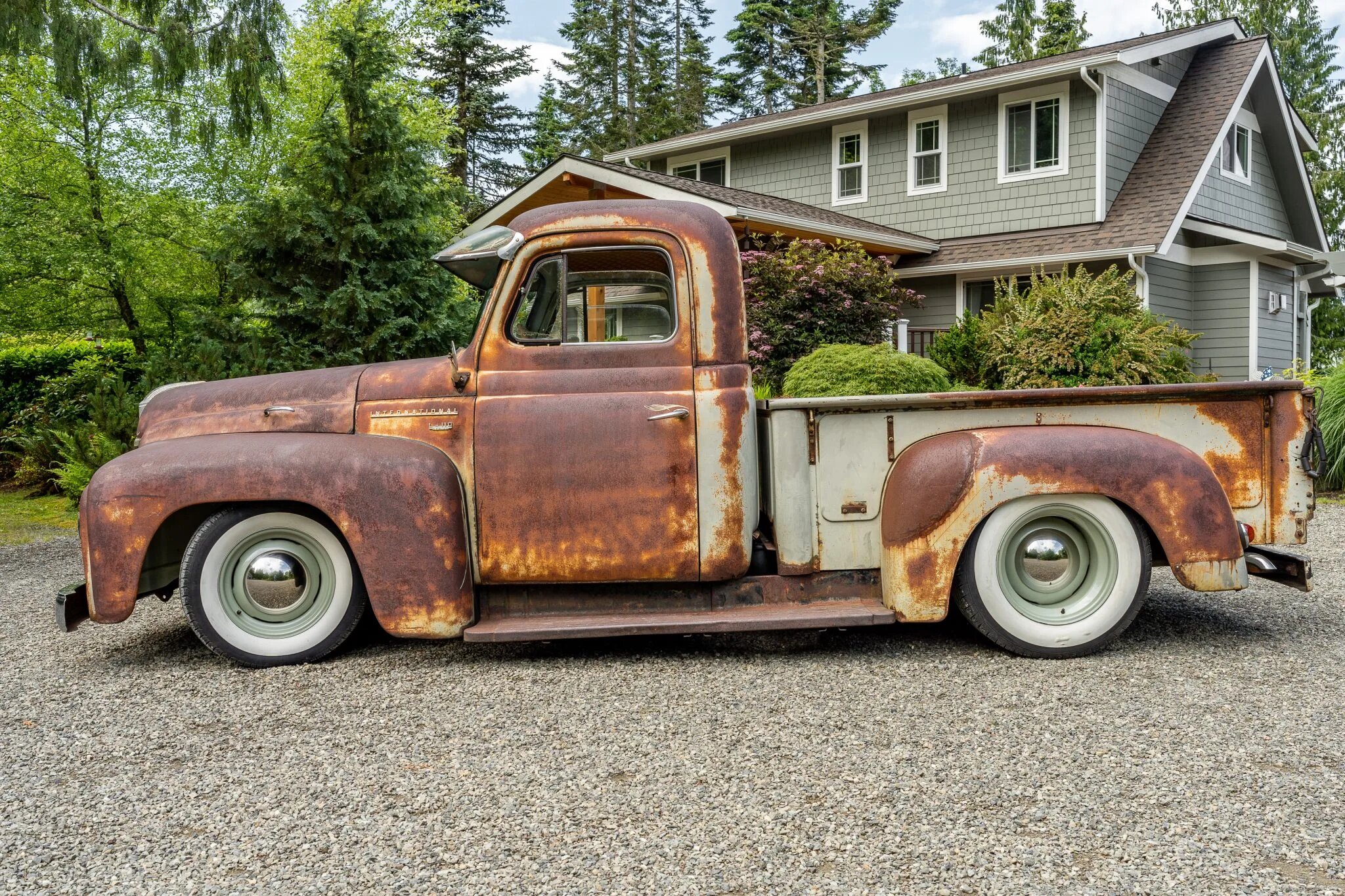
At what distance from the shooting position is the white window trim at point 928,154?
18.0 metres

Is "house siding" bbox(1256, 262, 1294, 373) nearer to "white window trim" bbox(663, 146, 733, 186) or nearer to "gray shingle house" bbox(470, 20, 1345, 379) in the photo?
"gray shingle house" bbox(470, 20, 1345, 379)

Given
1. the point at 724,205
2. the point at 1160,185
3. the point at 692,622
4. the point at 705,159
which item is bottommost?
the point at 692,622

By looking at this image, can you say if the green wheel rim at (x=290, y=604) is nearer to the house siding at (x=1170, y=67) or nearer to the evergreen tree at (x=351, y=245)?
the evergreen tree at (x=351, y=245)

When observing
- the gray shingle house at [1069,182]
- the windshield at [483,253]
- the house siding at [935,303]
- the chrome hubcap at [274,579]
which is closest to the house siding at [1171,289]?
the gray shingle house at [1069,182]

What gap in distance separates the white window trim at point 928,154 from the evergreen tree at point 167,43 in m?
12.2

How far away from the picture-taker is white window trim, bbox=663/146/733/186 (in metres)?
20.8

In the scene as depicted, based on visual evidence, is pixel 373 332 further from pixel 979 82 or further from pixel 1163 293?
pixel 1163 293

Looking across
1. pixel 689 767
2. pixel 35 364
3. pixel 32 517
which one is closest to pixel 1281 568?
pixel 689 767

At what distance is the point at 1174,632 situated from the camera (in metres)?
5.10

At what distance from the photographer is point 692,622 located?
458 cm

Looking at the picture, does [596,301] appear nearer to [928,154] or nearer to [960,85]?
[960,85]

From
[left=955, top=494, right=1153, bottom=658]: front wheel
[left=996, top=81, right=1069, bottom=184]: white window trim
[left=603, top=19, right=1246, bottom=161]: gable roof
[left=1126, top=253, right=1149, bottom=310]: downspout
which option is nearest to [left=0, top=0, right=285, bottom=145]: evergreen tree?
[left=955, top=494, right=1153, bottom=658]: front wheel

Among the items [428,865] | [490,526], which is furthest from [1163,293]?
[428,865]

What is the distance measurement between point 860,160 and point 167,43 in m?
13.4
